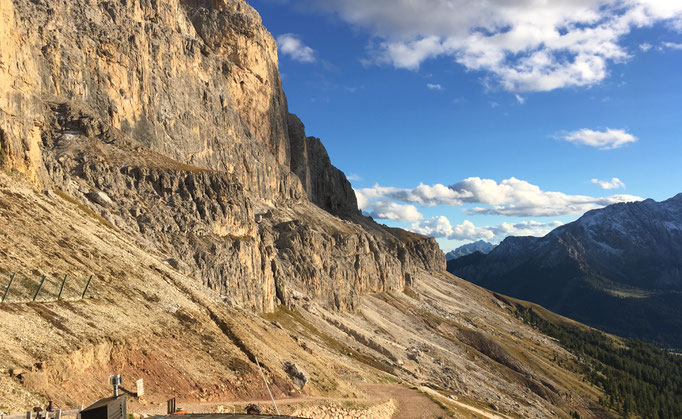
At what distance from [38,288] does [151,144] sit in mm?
113132

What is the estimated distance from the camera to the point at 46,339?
89.9ft

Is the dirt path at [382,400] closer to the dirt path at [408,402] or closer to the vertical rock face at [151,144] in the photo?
the dirt path at [408,402]

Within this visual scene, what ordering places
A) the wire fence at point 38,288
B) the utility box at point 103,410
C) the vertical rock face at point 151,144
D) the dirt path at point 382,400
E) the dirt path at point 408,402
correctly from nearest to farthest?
the utility box at point 103,410 → the wire fence at point 38,288 → the dirt path at point 382,400 → the dirt path at point 408,402 → the vertical rock face at point 151,144

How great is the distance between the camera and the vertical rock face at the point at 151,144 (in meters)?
74.8

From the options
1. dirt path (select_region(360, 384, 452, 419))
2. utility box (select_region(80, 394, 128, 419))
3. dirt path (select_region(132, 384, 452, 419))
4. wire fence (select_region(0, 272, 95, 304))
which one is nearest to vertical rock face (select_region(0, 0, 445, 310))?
wire fence (select_region(0, 272, 95, 304))

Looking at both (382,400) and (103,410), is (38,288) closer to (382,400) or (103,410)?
(103,410)

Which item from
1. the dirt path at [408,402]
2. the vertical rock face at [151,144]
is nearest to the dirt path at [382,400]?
the dirt path at [408,402]

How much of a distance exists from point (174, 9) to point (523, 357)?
186 m

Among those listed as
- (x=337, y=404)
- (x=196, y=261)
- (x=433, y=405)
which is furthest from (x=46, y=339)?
(x=196, y=261)

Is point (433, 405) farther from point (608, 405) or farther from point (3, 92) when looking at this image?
point (608, 405)

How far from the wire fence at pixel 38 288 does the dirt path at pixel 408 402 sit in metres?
32.1

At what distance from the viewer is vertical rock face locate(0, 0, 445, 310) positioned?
74.8 meters

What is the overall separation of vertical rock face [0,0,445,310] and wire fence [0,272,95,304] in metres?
24.4

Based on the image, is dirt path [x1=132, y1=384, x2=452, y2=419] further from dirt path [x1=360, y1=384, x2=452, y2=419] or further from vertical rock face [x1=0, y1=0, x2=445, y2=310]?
vertical rock face [x1=0, y1=0, x2=445, y2=310]
